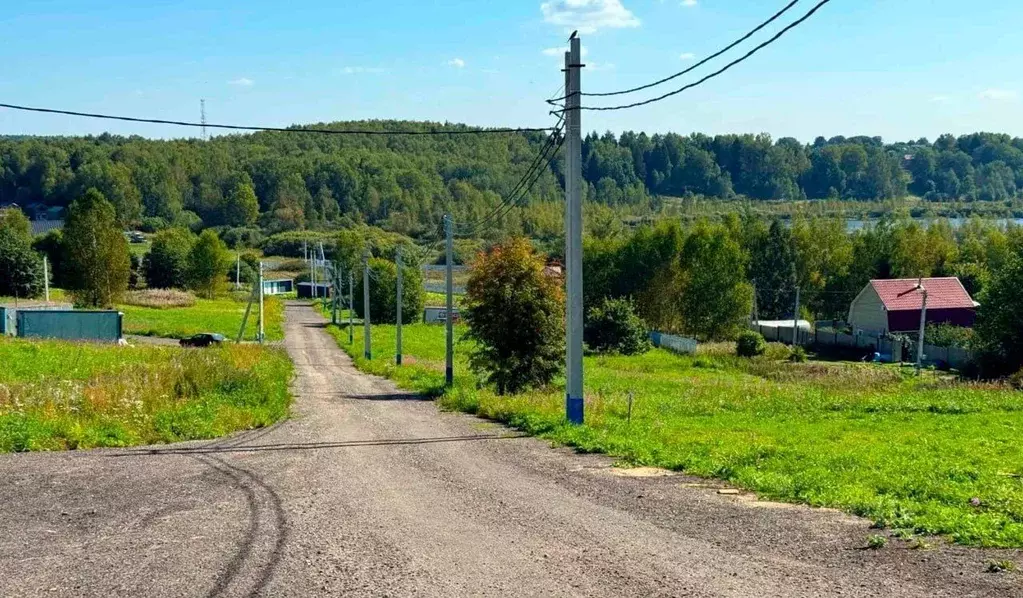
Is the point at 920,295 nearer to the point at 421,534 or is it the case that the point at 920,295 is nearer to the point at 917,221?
the point at 917,221

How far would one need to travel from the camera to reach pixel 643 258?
8088cm

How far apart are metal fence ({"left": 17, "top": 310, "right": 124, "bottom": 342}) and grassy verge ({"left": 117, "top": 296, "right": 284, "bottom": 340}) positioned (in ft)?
21.5

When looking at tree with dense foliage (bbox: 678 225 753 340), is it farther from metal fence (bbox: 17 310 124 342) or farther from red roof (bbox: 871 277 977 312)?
metal fence (bbox: 17 310 124 342)

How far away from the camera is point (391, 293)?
275ft

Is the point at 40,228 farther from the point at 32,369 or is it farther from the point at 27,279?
the point at 32,369

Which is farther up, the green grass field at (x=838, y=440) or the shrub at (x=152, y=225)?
the shrub at (x=152, y=225)

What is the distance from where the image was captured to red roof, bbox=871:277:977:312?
66.3 meters

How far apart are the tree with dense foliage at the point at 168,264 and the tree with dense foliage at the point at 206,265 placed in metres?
1.11

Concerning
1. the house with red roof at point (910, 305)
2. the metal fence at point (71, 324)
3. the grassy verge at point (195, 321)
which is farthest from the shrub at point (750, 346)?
the metal fence at point (71, 324)

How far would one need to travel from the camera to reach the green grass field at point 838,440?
9.24 m

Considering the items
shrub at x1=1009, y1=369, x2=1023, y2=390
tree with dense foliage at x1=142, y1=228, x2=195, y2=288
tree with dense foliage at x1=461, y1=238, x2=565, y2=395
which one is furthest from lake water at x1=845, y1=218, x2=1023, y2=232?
tree with dense foliage at x1=461, y1=238, x2=565, y2=395

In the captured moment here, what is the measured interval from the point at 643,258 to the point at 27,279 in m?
56.2

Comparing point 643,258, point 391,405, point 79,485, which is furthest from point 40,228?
point 79,485

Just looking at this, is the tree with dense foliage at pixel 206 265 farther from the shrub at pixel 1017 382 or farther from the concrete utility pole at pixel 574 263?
the concrete utility pole at pixel 574 263
